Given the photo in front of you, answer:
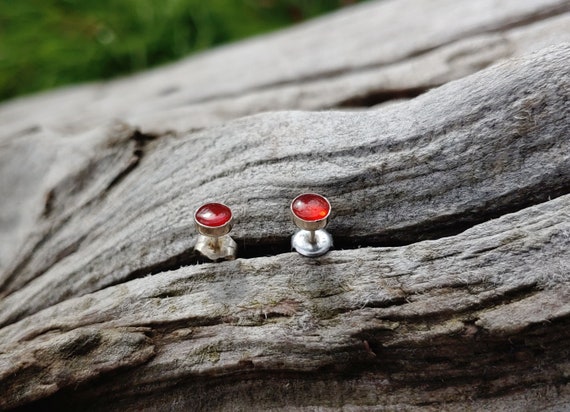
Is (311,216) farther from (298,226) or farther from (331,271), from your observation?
(331,271)

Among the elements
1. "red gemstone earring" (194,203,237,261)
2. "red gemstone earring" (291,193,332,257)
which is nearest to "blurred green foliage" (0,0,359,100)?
"red gemstone earring" (194,203,237,261)

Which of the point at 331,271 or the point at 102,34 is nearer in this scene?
the point at 331,271

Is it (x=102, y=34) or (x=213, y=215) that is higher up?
(x=102, y=34)

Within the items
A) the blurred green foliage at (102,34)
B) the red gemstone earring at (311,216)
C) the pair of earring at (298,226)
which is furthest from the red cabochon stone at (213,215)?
the blurred green foliage at (102,34)

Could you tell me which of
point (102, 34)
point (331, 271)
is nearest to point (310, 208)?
point (331, 271)

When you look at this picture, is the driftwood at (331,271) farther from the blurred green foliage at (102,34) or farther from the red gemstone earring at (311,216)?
the blurred green foliage at (102,34)

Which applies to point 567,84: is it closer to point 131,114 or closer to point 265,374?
point 265,374

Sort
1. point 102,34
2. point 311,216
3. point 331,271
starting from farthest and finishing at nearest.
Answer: point 102,34 < point 331,271 < point 311,216

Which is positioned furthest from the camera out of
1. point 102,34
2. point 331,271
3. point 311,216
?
point 102,34

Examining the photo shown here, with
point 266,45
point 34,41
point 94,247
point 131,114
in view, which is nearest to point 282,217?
point 94,247
